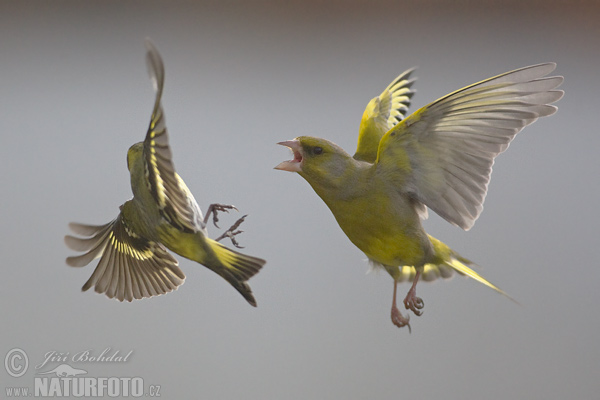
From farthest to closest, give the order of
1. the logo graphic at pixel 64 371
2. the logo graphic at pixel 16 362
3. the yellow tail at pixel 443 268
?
1. the logo graphic at pixel 16 362
2. the logo graphic at pixel 64 371
3. the yellow tail at pixel 443 268

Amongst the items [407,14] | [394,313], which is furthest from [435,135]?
[407,14]

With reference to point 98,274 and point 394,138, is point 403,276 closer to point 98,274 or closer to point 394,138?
point 394,138

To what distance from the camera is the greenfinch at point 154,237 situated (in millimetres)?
706

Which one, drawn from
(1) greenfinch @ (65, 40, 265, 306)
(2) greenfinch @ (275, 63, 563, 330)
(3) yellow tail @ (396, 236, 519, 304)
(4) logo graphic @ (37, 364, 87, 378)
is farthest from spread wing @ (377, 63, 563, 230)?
(4) logo graphic @ (37, 364, 87, 378)

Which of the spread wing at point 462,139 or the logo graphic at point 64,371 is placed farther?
the logo graphic at point 64,371

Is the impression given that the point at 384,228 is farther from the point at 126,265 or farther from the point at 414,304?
the point at 126,265

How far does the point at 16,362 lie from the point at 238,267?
1.61 meters

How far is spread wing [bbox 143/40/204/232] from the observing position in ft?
1.99

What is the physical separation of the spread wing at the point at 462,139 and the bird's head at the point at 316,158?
83 millimetres

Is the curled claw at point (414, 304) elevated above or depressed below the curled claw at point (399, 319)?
above

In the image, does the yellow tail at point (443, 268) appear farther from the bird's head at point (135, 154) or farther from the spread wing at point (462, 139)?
the bird's head at point (135, 154)

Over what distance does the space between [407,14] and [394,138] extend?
1758 mm

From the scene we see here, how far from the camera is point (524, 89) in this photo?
88 cm

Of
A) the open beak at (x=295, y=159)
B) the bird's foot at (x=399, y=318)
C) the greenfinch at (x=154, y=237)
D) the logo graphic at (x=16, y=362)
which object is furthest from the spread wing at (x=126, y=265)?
the logo graphic at (x=16, y=362)
